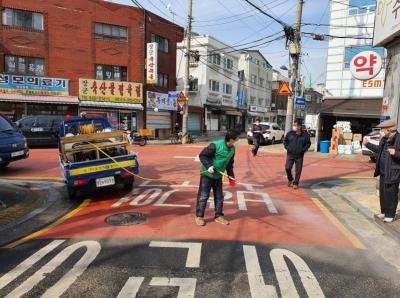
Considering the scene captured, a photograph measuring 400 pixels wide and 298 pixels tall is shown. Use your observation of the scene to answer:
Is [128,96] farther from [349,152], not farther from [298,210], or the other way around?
[298,210]

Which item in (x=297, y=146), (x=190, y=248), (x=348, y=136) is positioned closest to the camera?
(x=190, y=248)

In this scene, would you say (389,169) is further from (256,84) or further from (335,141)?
(256,84)

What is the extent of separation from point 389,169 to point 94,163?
224 inches

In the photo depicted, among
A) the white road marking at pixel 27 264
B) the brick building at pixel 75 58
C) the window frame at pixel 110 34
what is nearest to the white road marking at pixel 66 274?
the white road marking at pixel 27 264

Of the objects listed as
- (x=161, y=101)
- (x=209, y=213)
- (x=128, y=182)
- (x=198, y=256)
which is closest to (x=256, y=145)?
(x=128, y=182)

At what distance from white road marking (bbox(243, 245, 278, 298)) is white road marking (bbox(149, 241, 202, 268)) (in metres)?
0.63

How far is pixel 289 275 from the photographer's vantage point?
4.24 meters

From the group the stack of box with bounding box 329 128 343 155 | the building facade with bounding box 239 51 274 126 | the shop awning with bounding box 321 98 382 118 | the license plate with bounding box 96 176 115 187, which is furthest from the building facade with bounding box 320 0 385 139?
the building facade with bounding box 239 51 274 126

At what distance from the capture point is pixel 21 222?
20.5 feet

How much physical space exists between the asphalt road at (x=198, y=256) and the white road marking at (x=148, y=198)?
0.14 ft

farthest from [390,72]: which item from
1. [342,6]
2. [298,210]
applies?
[342,6]

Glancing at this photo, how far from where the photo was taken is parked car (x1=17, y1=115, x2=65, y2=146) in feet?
62.2

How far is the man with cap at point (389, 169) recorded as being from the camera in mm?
6117

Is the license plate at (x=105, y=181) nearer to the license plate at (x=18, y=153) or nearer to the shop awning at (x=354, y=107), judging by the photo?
the license plate at (x=18, y=153)
